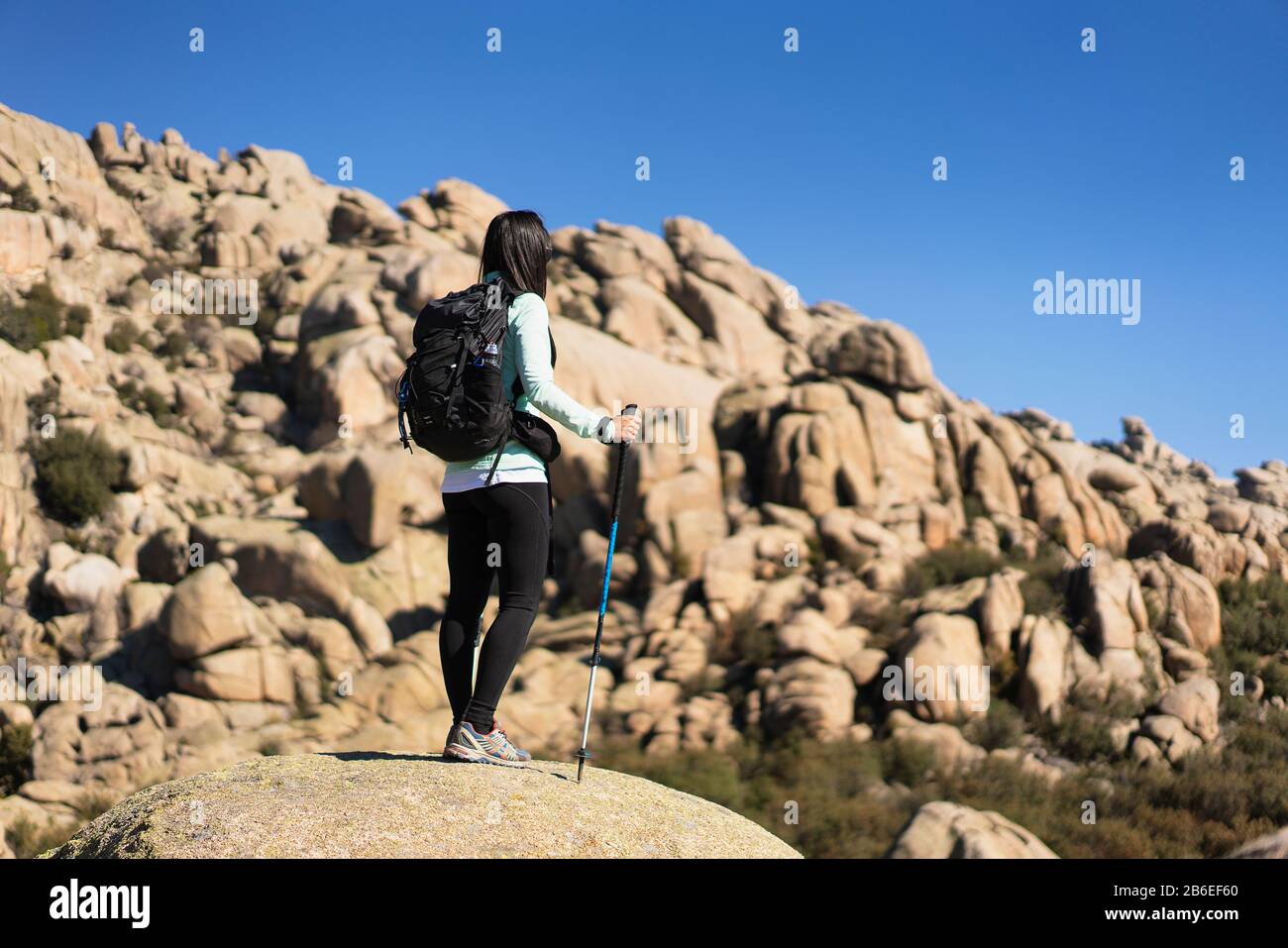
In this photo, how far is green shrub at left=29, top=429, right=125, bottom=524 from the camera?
27766 millimetres

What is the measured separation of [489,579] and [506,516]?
50cm

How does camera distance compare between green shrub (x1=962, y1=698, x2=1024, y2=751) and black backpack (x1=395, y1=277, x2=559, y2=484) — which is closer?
black backpack (x1=395, y1=277, x2=559, y2=484)

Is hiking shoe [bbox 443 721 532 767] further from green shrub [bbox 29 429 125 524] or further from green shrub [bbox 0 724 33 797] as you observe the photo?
green shrub [bbox 29 429 125 524]

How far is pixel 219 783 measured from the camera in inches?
210

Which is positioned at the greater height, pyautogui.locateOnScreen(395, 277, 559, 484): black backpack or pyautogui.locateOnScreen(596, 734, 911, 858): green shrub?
pyautogui.locateOnScreen(395, 277, 559, 484): black backpack

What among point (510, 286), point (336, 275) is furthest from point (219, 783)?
point (336, 275)

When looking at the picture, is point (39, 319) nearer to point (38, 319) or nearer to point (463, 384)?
point (38, 319)

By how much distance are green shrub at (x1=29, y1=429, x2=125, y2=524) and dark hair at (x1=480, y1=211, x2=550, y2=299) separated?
87.4 ft

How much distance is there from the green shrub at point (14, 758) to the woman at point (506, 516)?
63.6 feet

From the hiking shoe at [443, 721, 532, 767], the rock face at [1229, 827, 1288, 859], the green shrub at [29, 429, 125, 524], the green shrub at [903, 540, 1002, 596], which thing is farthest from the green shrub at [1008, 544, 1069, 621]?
the green shrub at [29, 429, 125, 524]

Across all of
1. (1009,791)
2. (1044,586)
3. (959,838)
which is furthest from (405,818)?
(1044,586)

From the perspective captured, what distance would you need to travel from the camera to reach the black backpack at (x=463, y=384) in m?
4.80

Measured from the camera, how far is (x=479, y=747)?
5.23 m

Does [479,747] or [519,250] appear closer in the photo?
[519,250]
